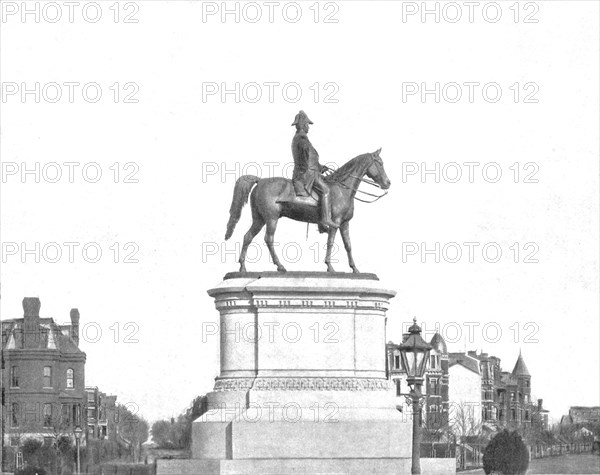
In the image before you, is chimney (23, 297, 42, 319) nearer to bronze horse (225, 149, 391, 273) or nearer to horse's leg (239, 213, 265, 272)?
horse's leg (239, 213, 265, 272)

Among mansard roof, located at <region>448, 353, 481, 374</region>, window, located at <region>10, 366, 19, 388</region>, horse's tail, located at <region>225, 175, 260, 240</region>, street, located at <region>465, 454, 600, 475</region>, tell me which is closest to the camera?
horse's tail, located at <region>225, 175, 260, 240</region>

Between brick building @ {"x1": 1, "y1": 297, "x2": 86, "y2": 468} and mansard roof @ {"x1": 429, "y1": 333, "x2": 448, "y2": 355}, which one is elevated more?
mansard roof @ {"x1": 429, "y1": 333, "x2": 448, "y2": 355}

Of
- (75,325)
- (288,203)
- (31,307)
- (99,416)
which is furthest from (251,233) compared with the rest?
(99,416)

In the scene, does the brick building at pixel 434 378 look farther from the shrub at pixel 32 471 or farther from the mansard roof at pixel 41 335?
the shrub at pixel 32 471

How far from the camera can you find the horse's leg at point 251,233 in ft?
125

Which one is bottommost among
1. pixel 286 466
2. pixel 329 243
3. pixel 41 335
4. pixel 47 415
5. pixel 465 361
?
pixel 286 466

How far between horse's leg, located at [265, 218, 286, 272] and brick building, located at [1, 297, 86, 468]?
2049 inches

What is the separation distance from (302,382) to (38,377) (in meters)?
56.3

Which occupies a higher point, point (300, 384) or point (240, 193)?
point (240, 193)

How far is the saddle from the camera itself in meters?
37.9

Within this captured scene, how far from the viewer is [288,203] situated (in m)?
37.9

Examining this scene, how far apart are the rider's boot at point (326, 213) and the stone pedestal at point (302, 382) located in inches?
42.0

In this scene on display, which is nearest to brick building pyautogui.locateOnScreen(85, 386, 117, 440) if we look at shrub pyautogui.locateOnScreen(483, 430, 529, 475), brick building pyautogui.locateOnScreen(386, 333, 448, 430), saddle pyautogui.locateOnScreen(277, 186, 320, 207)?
brick building pyautogui.locateOnScreen(386, 333, 448, 430)

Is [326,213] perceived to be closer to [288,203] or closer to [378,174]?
[288,203]
